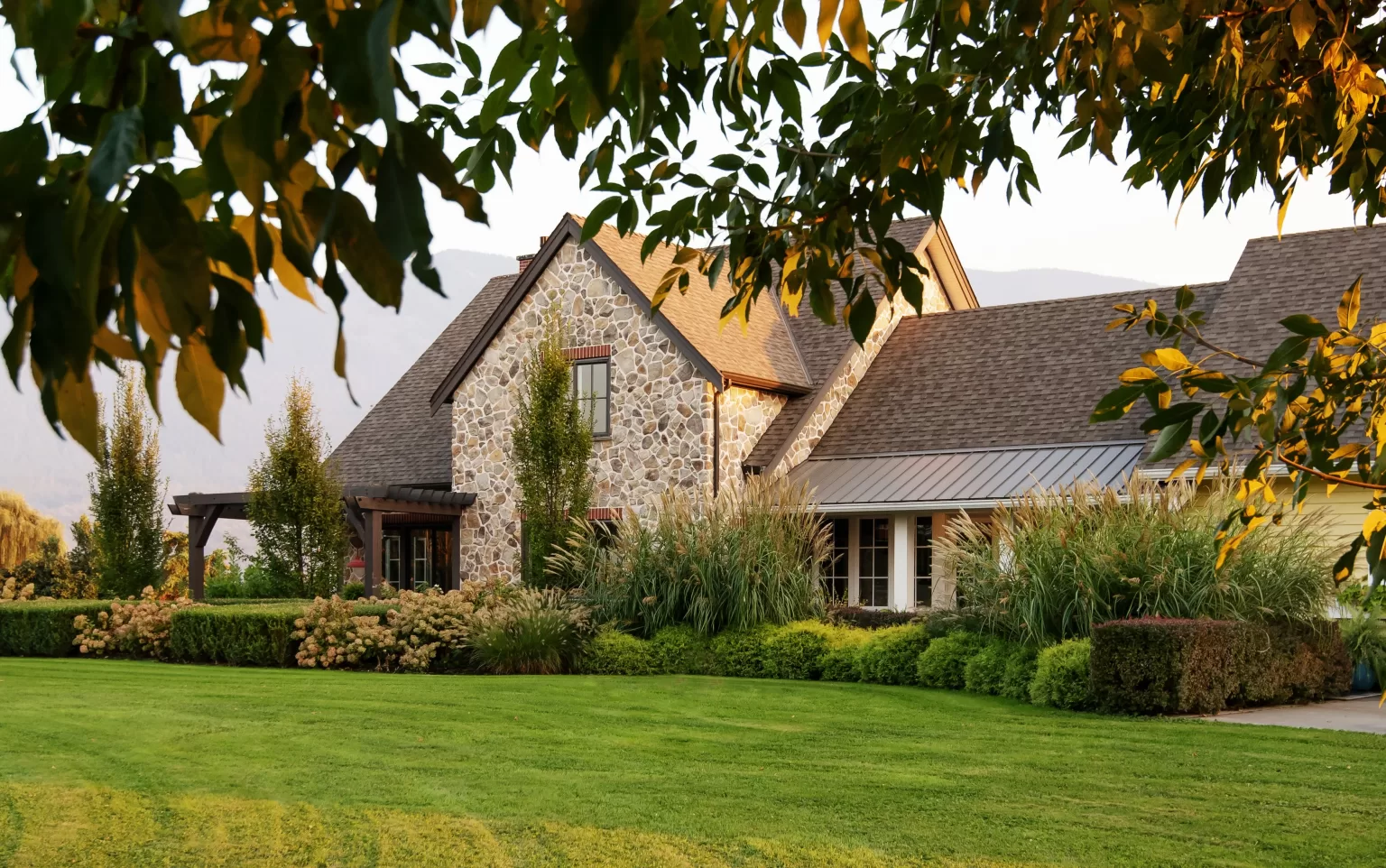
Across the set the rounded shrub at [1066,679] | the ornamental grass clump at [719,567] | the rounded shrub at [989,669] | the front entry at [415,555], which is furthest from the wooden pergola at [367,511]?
the rounded shrub at [1066,679]

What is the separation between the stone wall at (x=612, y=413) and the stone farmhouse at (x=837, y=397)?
1.2 inches

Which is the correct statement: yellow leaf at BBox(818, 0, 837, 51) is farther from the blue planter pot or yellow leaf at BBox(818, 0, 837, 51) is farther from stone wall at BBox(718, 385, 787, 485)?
stone wall at BBox(718, 385, 787, 485)

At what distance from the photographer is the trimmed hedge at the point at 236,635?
54.5 ft

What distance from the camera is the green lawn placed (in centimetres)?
617

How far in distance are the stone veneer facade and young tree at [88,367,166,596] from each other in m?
9.98

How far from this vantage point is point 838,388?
2170 cm

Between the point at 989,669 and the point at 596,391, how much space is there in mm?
9914

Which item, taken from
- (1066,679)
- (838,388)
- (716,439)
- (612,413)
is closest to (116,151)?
(1066,679)

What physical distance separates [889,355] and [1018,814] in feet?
53.0

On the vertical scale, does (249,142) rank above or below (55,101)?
below

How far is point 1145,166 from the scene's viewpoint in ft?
15.9

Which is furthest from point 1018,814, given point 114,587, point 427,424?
point 427,424

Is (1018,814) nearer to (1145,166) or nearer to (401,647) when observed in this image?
(1145,166)

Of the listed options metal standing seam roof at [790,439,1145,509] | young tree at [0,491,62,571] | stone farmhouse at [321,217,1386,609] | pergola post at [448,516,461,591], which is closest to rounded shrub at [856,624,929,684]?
stone farmhouse at [321,217,1386,609]
